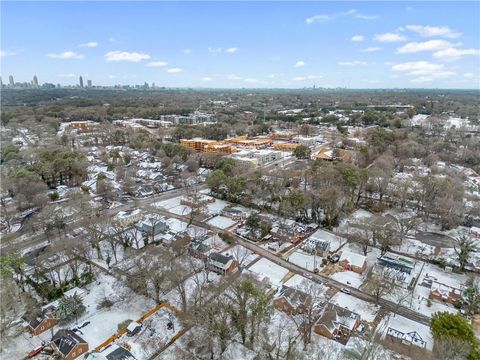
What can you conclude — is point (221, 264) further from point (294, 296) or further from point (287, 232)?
point (287, 232)

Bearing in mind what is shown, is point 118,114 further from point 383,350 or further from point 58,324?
point 383,350

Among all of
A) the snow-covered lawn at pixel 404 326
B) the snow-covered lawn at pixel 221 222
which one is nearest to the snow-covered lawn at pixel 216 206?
the snow-covered lawn at pixel 221 222

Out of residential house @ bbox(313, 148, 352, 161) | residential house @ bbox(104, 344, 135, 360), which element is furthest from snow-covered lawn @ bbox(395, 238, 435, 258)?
residential house @ bbox(313, 148, 352, 161)

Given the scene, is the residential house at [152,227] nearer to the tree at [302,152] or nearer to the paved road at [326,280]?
the paved road at [326,280]

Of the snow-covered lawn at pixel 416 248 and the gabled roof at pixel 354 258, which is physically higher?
the gabled roof at pixel 354 258

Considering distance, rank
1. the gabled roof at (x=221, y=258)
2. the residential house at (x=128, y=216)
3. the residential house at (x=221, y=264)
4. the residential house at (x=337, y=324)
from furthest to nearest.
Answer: the residential house at (x=128, y=216) → the gabled roof at (x=221, y=258) → the residential house at (x=221, y=264) → the residential house at (x=337, y=324)

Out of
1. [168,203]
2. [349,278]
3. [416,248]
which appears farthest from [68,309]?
[416,248]
